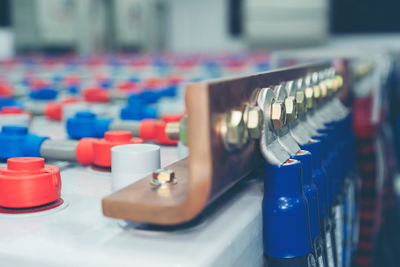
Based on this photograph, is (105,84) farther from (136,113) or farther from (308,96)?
(308,96)

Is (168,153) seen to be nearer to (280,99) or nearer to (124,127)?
(124,127)

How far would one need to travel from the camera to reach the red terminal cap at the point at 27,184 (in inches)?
24.5

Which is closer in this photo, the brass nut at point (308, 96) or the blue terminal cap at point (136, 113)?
the brass nut at point (308, 96)

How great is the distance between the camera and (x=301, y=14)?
33.3ft

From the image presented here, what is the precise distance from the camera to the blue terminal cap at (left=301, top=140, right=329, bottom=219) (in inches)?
31.0

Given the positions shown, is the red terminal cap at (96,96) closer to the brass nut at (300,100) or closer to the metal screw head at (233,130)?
the brass nut at (300,100)

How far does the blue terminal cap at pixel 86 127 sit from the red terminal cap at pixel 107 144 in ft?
0.85

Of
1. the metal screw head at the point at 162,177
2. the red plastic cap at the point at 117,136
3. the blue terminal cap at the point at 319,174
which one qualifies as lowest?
the blue terminal cap at the point at 319,174

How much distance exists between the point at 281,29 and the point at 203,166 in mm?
10141

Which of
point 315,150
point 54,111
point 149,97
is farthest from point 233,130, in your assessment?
point 149,97

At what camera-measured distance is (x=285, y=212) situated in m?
0.61

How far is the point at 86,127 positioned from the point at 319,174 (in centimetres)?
55

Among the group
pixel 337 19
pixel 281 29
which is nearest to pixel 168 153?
pixel 281 29

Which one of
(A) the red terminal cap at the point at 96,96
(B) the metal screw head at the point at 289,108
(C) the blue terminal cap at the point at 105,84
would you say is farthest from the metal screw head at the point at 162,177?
(C) the blue terminal cap at the point at 105,84
